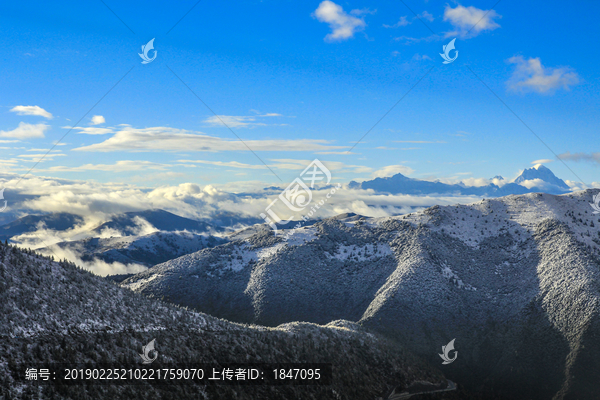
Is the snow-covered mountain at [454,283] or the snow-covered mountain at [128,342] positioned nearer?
the snow-covered mountain at [128,342]

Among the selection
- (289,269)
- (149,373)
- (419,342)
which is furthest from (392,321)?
(149,373)

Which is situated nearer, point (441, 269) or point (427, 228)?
point (441, 269)

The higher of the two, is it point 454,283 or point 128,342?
point 454,283

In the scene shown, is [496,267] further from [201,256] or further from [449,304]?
[201,256]

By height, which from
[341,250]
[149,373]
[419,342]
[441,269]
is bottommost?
[419,342]

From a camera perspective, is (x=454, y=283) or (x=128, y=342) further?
(x=454, y=283)
